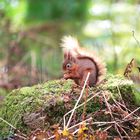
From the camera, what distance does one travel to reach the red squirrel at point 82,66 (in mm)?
3723

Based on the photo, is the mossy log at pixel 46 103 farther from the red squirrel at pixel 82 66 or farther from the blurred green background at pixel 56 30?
the blurred green background at pixel 56 30

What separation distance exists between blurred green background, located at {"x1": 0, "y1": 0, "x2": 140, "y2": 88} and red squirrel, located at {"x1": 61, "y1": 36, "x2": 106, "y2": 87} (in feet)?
9.28

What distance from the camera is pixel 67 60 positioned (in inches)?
150

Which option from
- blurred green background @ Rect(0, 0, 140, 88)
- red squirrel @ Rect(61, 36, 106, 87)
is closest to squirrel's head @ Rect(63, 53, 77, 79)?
red squirrel @ Rect(61, 36, 106, 87)

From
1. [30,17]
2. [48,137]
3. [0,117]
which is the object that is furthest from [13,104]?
[30,17]

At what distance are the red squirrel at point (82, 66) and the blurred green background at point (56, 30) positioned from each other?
9.28ft

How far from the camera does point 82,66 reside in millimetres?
3725

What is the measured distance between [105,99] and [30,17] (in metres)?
7.62

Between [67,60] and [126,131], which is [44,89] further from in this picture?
[126,131]

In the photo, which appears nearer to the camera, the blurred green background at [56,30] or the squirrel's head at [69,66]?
the squirrel's head at [69,66]

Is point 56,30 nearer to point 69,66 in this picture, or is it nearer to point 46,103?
point 69,66

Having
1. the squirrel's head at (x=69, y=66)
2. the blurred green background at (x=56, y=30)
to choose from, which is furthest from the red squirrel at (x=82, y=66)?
the blurred green background at (x=56, y=30)

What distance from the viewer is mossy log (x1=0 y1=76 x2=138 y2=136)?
343cm

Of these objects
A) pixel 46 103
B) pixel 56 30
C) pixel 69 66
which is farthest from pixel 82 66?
pixel 56 30
